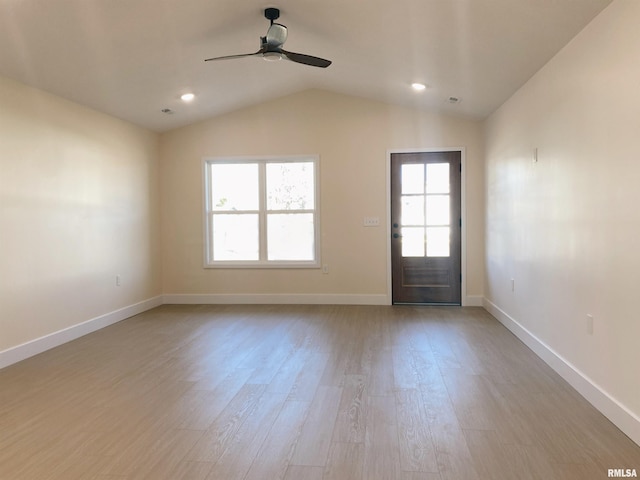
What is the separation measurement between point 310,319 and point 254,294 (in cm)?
132

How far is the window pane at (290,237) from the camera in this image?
599 centimetres

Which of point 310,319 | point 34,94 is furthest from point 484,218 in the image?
point 34,94

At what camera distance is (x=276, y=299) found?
598 cm

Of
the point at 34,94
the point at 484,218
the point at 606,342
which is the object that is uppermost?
the point at 34,94

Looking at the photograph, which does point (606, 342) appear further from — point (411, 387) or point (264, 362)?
point (264, 362)

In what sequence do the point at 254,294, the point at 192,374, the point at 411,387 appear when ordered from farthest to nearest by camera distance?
the point at 254,294 < the point at 192,374 < the point at 411,387

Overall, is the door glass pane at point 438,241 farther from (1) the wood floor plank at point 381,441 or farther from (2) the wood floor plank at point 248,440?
(2) the wood floor plank at point 248,440

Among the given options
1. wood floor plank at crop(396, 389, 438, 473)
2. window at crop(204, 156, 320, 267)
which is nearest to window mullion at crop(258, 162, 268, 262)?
window at crop(204, 156, 320, 267)

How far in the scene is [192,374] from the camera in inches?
128

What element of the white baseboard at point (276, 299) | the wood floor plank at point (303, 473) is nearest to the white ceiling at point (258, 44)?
the white baseboard at point (276, 299)

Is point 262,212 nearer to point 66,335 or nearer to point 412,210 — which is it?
point 412,210

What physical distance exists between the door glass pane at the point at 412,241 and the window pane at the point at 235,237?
2.14m

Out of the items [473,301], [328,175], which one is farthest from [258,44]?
[473,301]

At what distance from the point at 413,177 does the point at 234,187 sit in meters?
2.62
